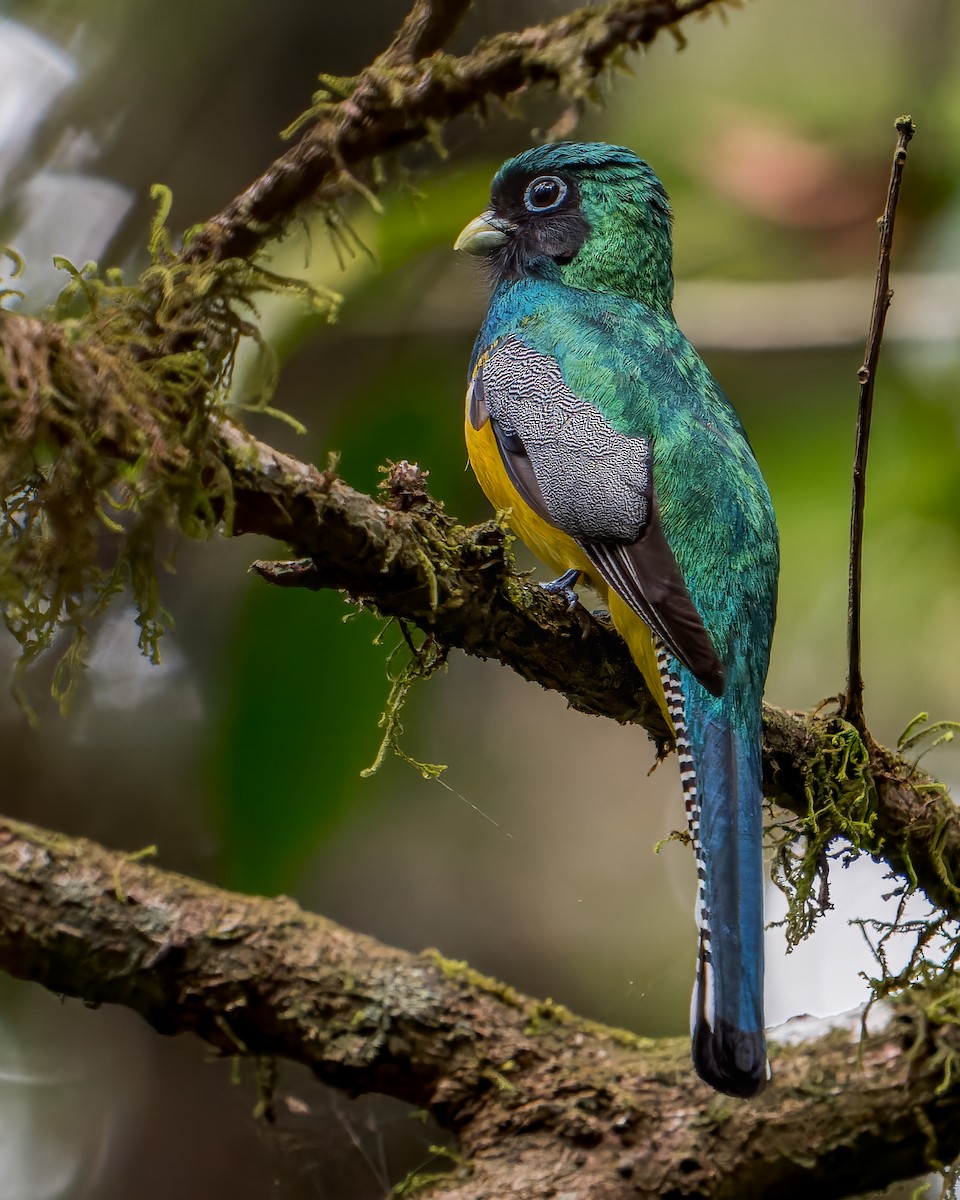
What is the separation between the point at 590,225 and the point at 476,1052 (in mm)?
2072

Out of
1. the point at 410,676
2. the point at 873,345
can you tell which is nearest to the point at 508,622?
the point at 410,676

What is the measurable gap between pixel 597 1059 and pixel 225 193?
325 centimetres

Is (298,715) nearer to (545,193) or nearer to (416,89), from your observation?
(545,193)

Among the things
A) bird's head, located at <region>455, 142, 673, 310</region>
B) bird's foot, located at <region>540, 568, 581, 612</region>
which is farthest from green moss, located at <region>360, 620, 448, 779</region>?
bird's head, located at <region>455, 142, 673, 310</region>

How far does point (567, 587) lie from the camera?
8.23 ft

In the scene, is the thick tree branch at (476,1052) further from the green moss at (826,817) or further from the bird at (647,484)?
the bird at (647,484)

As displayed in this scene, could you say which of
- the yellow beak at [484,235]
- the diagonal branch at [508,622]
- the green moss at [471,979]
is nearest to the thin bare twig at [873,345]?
the diagonal branch at [508,622]

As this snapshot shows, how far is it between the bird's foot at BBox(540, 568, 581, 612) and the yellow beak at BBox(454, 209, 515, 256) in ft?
3.79

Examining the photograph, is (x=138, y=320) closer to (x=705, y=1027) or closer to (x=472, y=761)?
(x=705, y=1027)

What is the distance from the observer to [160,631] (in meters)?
1.73

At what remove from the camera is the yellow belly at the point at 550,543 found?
237 cm

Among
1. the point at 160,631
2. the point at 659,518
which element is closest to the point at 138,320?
the point at 160,631

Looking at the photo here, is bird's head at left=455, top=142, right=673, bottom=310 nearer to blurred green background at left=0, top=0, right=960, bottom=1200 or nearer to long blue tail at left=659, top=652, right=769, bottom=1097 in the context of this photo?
blurred green background at left=0, top=0, right=960, bottom=1200

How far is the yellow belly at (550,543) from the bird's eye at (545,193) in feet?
2.46
